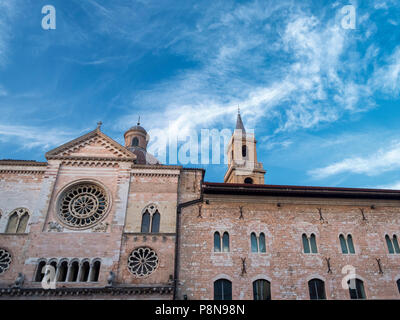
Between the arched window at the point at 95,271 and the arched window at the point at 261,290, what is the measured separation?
9881mm

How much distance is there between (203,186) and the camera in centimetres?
2048

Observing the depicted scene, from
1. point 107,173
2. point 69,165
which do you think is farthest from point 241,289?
point 69,165

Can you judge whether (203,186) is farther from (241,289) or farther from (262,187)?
(241,289)

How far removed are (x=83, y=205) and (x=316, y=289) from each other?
16321 mm

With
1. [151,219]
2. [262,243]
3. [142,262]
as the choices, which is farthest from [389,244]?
[142,262]

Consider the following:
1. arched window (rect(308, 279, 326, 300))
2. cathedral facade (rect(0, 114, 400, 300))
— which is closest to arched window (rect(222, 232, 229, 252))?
cathedral facade (rect(0, 114, 400, 300))

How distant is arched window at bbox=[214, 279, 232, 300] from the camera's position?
17.6m

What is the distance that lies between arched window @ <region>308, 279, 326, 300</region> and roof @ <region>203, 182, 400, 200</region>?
562cm

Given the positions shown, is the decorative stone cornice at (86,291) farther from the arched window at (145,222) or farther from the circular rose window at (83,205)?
the circular rose window at (83,205)

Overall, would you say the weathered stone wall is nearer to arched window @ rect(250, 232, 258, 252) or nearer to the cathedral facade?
the cathedral facade

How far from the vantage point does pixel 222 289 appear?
58.5ft

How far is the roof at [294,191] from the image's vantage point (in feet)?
66.6

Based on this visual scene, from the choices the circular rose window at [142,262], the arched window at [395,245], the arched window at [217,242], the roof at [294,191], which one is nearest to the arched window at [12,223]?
the circular rose window at [142,262]
